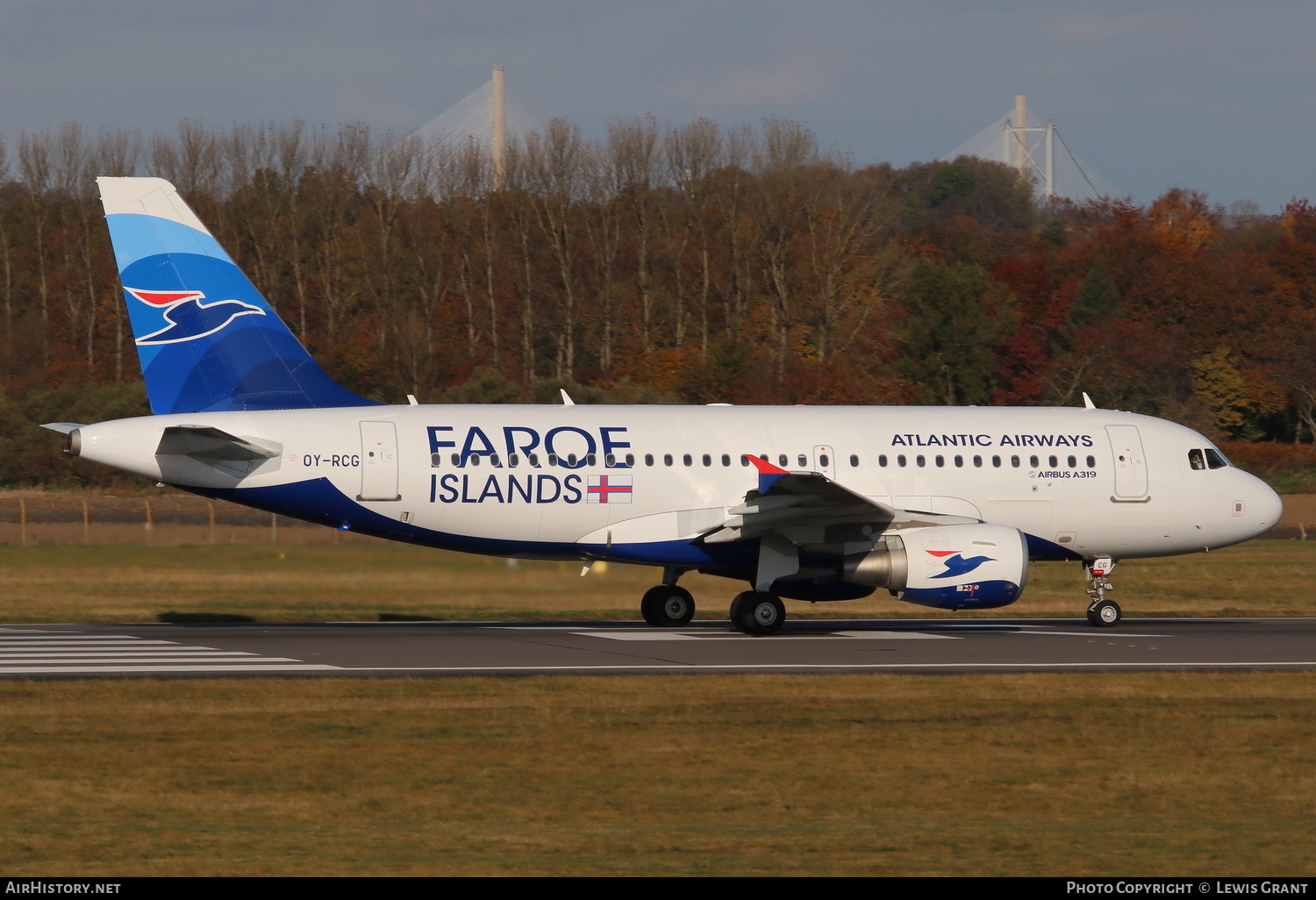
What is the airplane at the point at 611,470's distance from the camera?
23.3m

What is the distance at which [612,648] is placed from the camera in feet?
72.6

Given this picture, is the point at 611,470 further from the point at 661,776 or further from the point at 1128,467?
the point at 661,776

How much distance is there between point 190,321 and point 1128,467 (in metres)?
16.0

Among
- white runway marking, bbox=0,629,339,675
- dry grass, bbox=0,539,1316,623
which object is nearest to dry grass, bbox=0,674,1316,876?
white runway marking, bbox=0,629,339,675

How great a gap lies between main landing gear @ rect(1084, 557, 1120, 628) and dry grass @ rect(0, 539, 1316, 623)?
13.6 ft

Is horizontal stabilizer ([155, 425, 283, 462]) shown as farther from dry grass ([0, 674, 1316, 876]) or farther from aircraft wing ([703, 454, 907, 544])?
aircraft wing ([703, 454, 907, 544])

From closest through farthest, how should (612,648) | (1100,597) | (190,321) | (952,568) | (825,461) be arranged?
(612,648)
(952,568)
(190,321)
(825,461)
(1100,597)

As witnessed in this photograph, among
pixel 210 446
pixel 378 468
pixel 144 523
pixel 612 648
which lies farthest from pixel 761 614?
pixel 144 523

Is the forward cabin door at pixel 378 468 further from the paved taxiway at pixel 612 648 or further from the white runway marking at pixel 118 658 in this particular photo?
the white runway marking at pixel 118 658

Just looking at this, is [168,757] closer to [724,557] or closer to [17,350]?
[724,557]

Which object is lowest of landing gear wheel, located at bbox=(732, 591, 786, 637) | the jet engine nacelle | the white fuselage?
landing gear wheel, located at bbox=(732, 591, 786, 637)

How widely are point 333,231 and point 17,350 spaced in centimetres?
1489

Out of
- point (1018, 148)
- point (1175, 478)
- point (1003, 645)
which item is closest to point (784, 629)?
point (1003, 645)

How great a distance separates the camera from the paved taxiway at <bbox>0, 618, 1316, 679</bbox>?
1956cm
